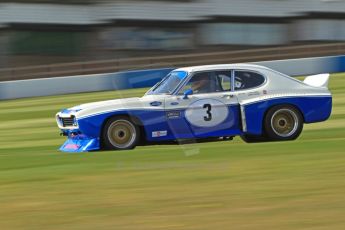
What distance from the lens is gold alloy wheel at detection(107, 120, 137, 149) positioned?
10.1 m

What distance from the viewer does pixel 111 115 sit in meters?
10.1

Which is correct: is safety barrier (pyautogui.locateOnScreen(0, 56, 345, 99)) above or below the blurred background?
below

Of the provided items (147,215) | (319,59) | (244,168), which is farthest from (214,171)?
(319,59)

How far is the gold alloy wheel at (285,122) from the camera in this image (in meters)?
10.5

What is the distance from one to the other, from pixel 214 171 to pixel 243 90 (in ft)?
9.14

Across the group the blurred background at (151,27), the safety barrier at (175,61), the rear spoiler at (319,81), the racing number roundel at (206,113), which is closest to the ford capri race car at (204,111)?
the racing number roundel at (206,113)

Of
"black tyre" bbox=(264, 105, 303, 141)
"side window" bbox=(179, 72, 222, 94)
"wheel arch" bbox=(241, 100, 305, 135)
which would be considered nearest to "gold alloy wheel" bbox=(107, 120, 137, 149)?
"side window" bbox=(179, 72, 222, 94)

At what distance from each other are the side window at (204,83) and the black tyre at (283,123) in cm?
84

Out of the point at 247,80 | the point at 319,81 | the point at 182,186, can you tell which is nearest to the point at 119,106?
the point at 247,80

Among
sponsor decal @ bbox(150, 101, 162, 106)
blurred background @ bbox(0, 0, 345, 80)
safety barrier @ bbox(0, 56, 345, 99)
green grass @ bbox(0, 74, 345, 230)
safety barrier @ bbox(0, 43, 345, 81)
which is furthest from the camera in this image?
blurred background @ bbox(0, 0, 345, 80)

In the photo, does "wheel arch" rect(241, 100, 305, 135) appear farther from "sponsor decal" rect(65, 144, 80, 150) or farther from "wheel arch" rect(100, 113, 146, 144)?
"sponsor decal" rect(65, 144, 80, 150)

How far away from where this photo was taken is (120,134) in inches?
401

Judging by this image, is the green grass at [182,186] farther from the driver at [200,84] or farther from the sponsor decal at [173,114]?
the driver at [200,84]

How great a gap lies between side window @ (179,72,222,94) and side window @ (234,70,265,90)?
0.96 ft
